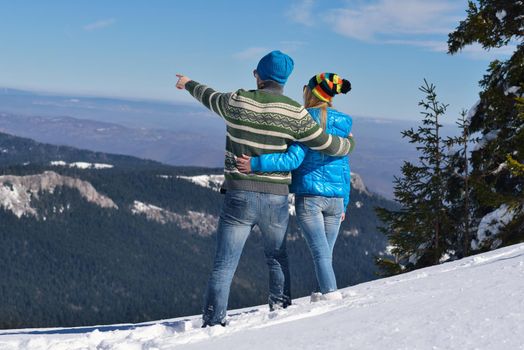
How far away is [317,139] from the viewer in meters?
6.16

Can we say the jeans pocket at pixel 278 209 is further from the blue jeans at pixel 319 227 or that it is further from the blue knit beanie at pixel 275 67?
the blue knit beanie at pixel 275 67

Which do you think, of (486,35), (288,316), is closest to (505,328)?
(288,316)

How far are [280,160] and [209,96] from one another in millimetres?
1054

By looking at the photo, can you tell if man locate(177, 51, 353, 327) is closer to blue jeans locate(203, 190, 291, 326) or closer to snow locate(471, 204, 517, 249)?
blue jeans locate(203, 190, 291, 326)

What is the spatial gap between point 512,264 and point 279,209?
2713mm

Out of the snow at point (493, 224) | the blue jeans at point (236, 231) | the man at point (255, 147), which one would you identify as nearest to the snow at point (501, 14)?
the snow at point (493, 224)

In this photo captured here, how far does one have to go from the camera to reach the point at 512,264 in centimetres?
643

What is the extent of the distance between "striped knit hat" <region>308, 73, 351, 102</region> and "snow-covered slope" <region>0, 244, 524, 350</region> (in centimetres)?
233

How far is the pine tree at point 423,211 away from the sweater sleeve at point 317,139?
11144mm

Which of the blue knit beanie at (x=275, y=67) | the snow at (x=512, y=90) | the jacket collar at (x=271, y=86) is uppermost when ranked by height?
the snow at (x=512, y=90)

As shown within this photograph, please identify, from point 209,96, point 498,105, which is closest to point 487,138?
point 498,105

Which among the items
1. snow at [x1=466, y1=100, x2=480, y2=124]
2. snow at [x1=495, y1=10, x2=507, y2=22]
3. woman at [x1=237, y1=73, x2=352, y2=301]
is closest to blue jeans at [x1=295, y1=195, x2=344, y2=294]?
woman at [x1=237, y1=73, x2=352, y2=301]

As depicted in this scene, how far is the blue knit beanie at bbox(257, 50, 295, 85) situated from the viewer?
5957mm

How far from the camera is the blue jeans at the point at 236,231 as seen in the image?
235 inches
